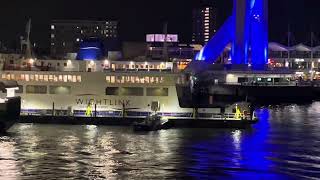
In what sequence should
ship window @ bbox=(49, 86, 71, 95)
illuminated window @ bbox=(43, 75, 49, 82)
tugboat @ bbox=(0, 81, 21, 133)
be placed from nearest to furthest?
tugboat @ bbox=(0, 81, 21, 133) < ship window @ bbox=(49, 86, 71, 95) < illuminated window @ bbox=(43, 75, 49, 82)

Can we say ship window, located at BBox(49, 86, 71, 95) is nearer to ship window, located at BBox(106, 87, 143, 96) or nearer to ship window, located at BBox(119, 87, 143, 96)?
ship window, located at BBox(106, 87, 143, 96)

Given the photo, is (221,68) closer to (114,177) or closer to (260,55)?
(260,55)

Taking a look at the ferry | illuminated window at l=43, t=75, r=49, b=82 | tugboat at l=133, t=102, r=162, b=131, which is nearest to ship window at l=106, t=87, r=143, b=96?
the ferry

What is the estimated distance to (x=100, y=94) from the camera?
3027 cm

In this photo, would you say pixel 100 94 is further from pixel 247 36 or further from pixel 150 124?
pixel 247 36

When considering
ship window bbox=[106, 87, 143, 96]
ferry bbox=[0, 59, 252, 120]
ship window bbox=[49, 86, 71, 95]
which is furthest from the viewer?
ship window bbox=[49, 86, 71, 95]

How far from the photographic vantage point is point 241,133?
87.8 ft

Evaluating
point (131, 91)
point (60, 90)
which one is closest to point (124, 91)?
point (131, 91)

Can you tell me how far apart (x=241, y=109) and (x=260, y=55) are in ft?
124

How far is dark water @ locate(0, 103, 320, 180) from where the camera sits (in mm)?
18000

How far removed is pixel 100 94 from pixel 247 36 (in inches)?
1488

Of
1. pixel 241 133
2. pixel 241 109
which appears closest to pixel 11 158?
pixel 241 133

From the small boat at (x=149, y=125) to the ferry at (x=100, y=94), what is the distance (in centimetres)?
179

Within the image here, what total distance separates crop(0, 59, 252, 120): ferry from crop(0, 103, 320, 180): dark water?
2.17 m
